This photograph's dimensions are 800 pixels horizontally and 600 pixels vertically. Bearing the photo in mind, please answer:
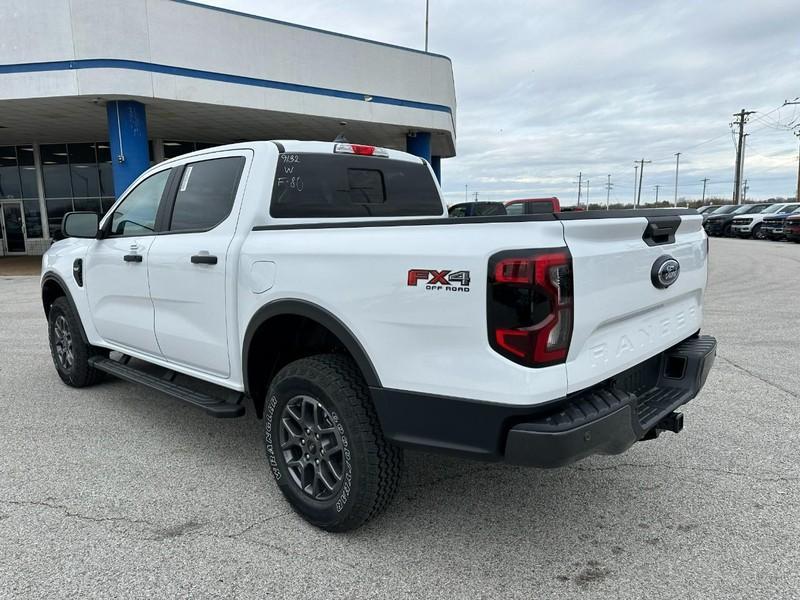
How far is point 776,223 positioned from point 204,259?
95.5ft

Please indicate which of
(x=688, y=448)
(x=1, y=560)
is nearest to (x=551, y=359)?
(x=688, y=448)

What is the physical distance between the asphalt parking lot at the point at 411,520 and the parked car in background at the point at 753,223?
90.0 ft

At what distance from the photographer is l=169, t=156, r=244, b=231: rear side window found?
3.50m

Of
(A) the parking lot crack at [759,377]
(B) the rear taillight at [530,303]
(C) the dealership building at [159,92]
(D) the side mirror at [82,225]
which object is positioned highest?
(C) the dealership building at [159,92]

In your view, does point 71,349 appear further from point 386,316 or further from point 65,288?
point 386,316

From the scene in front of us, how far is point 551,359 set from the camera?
7.16 ft

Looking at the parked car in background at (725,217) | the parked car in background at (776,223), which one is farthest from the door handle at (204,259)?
the parked car in background at (725,217)

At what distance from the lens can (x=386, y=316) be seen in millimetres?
2457

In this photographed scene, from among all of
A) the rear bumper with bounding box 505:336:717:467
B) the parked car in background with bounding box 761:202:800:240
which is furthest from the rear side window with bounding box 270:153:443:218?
the parked car in background with bounding box 761:202:800:240

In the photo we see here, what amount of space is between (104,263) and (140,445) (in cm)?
147

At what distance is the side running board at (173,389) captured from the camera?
133 inches

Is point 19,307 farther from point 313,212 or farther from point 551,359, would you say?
point 551,359

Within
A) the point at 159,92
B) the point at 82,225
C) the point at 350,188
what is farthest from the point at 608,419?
the point at 159,92

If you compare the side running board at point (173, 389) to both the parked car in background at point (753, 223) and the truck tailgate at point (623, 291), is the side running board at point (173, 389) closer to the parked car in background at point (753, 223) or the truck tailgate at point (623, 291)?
the truck tailgate at point (623, 291)
